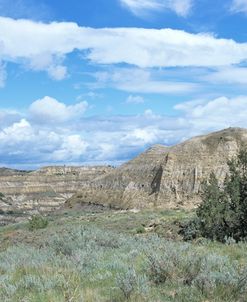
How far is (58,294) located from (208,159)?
2177 inches

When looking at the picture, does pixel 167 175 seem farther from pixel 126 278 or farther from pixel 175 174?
pixel 126 278

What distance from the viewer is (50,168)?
6344 inches

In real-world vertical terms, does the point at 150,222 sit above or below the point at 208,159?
below

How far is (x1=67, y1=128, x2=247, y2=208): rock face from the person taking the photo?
60.4 m

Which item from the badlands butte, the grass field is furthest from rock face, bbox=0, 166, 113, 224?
the grass field

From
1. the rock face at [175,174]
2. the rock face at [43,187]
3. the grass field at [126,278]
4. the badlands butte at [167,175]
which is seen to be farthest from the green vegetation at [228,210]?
the rock face at [43,187]

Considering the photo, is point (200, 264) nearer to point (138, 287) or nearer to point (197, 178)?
point (138, 287)

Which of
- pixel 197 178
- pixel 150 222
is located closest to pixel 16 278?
pixel 150 222

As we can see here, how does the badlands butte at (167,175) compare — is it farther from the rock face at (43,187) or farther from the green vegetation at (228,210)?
the rock face at (43,187)

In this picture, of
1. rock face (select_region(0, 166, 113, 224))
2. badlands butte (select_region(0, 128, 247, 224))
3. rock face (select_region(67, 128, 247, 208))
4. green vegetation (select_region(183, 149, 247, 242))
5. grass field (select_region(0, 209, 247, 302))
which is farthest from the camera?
rock face (select_region(0, 166, 113, 224))

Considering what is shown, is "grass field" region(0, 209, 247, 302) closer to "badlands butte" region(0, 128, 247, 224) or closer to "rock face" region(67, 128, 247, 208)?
"badlands butte" region(0, 128, 247, 224)

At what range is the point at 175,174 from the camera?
62.5 metres

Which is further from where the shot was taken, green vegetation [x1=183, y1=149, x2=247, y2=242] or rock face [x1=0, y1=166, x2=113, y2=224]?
rock face [x1=0, y1=166, x2=113, y2=224]

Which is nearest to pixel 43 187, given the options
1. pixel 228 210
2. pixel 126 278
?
pixel 228 210
